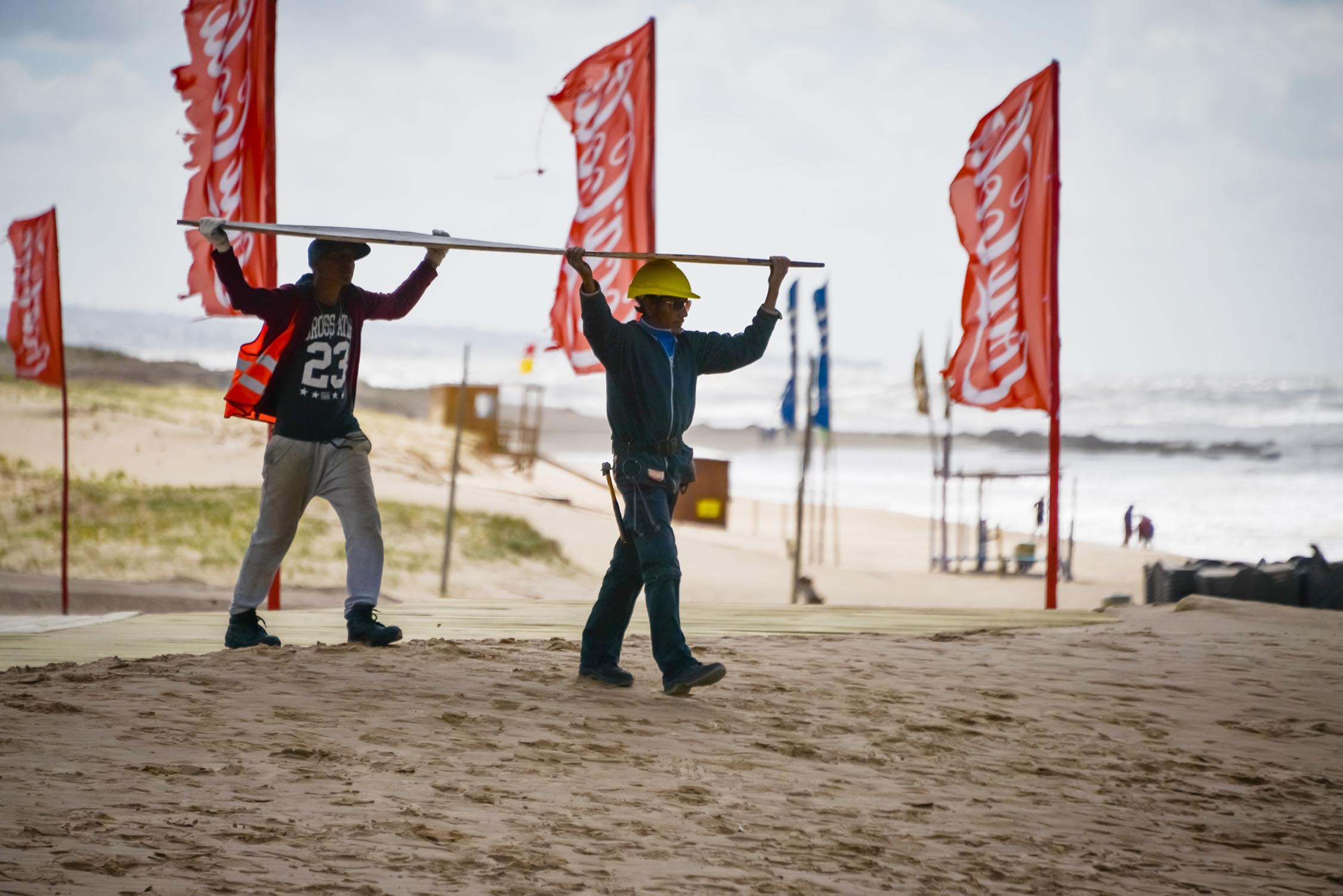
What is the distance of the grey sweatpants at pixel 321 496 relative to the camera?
5344 mm

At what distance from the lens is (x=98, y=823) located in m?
3.10

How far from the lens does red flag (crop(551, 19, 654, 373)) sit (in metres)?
10.5

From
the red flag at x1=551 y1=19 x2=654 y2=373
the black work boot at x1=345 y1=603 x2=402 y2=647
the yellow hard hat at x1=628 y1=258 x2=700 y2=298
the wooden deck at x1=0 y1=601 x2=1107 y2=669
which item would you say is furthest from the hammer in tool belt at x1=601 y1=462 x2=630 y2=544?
the red flag at x1=551 y1=19 x2=654 y2=373

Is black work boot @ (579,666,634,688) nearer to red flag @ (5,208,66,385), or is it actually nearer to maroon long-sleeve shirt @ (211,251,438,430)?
maroon long-sleeve shirt @ (211,251,438,430)

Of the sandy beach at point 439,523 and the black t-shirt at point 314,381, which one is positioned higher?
the black t-shirt at point 314,381

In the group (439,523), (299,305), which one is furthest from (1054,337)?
(439,523)

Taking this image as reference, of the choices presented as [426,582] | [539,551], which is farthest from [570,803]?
[539,551]

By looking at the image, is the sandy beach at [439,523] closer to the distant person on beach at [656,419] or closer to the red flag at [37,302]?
the red flag at [37,302]

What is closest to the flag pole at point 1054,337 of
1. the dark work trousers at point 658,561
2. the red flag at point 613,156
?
the red flag at point 613,156

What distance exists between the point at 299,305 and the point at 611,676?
1966 millimetres

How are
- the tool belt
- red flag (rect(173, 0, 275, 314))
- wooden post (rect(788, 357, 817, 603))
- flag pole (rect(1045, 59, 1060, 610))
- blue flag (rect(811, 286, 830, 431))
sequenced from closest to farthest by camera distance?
the tool belt, red flag (rect(173, 0, 275, 314)), flag pole (rect(1045, 59, 1060, 610)), wooden post (rect(788, 357, 817, 603)), blue flag (rect(811, 286, 830, 431))

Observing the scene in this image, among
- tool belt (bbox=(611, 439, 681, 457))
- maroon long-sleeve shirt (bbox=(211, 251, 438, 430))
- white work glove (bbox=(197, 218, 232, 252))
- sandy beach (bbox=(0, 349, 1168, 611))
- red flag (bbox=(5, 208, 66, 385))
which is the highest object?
red flag (bbox=(5, 208, 66, 385))

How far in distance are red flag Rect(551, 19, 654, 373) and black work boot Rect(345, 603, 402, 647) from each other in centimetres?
507

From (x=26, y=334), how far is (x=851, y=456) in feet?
143
